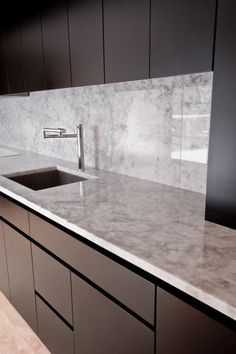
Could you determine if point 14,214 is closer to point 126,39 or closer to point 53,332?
point 53,332

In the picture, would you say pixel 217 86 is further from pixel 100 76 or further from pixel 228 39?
pixel 100 76

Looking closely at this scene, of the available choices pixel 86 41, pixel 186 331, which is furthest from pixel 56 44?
pixel 186 331

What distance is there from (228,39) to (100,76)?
2.25 ft

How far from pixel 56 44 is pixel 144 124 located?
0.73 m

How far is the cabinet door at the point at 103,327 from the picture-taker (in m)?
0.97

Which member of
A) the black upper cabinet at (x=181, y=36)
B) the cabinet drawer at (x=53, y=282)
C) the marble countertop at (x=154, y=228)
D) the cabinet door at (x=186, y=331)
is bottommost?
the cabinet drawer at (x=53, y=282)

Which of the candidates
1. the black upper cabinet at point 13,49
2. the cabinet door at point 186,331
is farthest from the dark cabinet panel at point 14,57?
the cabinet door at point 186,331

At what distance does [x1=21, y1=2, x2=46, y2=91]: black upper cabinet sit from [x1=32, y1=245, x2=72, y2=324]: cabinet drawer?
114 centimetres

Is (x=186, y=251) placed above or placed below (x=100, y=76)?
below

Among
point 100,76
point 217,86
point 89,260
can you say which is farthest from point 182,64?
point 89,260

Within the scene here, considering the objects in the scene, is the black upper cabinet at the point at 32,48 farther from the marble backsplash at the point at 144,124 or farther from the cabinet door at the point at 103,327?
the cabinet door at the point at 103,327

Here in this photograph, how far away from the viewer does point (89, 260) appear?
113 centimetres

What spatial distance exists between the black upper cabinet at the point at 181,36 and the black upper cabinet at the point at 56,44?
0.70m

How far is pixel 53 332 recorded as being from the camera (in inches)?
59.3
